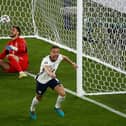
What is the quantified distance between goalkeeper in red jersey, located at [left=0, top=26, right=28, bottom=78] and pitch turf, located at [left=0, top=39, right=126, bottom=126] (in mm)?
173

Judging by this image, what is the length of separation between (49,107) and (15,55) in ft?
9.56

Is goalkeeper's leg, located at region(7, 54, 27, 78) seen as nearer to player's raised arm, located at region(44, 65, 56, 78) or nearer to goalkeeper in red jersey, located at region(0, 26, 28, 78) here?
goalkeeper in red jersey, located at region(0, 26, 28, 78)

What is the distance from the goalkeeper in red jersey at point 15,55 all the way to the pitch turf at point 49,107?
173mm

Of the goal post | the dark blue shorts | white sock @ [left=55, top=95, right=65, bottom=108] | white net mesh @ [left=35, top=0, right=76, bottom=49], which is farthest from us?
white net mesh @ [left=35, top=0, right=76, bottom=49]

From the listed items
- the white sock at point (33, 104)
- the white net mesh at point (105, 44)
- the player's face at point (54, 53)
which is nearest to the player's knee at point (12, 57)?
the white net mesh at point (105, 44)

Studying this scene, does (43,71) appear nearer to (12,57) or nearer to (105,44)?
(12,57)

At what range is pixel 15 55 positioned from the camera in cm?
1309

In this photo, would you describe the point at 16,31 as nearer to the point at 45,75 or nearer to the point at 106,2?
the point at 106,2

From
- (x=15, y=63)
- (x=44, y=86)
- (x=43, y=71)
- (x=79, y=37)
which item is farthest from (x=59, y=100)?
(x=15, y=63)

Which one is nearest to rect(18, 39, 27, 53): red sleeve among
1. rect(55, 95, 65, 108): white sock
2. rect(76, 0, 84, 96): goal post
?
rect(76, 0, 84, 96): goal post

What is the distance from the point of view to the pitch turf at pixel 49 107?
956cm

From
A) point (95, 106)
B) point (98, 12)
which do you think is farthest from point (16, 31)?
point (95, 106)

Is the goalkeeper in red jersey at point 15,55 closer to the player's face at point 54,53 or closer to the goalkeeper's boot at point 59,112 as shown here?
the goalkeeper's boot at point 59,112

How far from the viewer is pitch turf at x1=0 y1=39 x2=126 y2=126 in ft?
31.4
